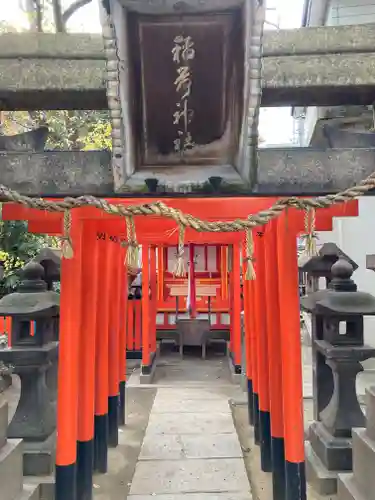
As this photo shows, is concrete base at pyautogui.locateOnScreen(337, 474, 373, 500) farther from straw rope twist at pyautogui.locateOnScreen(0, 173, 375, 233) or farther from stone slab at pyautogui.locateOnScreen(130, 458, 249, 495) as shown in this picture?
straw rope twist at pyautogui.locateOnScreen(0, 173, 375, 233)

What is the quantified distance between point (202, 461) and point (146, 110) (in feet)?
13.8

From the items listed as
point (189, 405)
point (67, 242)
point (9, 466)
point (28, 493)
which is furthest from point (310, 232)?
point (189, 405)

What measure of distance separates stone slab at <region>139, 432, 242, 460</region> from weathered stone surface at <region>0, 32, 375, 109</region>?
4328 millimetres

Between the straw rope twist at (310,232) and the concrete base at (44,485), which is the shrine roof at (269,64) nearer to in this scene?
the straw rope twist at (310,232)

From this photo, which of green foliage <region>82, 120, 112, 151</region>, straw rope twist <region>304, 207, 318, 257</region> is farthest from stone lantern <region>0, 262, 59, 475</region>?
green foliage <region>82, 120, 112, 151</region>

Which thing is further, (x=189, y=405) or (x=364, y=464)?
(x=189, y=405)

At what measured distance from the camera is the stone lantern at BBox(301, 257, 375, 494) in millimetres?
4359

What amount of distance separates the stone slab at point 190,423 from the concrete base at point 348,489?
242cm

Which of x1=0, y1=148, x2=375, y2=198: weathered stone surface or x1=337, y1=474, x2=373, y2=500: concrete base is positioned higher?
x1=0, y1=148, x2=375, y2=198: weathered stone surface

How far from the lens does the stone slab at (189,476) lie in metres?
4.32

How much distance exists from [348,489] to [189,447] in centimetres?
239

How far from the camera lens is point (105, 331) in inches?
190

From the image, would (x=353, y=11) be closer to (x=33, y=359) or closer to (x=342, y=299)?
(x=342, y=299)

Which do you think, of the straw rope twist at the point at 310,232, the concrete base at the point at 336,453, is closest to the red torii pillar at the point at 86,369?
the straw rope twist at the point at 310,232
